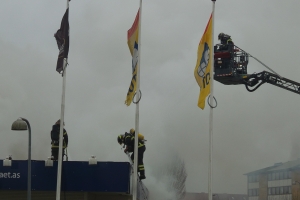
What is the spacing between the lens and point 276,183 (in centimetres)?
6675

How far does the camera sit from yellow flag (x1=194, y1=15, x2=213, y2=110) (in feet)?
57.3

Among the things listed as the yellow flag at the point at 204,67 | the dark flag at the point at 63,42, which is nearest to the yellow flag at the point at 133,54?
the yellow flag at the point at 204,67

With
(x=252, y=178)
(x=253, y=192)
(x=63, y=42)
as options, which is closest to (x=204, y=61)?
(x=63, y=42)

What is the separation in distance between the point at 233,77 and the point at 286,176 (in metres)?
41.9

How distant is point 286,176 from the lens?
62.9 metres

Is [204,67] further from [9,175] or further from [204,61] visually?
[9,175]

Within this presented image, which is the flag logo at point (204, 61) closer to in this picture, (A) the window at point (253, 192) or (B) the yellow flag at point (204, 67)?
(B) the yellow flag at point (204, 67)

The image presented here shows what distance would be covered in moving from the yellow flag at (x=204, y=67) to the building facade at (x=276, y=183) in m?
41.9

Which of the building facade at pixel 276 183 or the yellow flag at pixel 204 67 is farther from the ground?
the yellow flag at pixel 204 67

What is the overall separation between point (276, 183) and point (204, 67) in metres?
51.7

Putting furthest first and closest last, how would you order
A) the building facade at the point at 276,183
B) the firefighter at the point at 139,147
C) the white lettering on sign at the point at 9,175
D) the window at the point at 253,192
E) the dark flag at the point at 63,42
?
the window at the point at 253,192, the building facade at the point at 276,183, the firefighter at the point at 139,147, the dark flag at the point at 63,42, the white lettering on sign at the point at 9,175

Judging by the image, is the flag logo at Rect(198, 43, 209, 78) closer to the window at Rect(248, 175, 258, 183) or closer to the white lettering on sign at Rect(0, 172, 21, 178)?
the white lettering on sign at Rect(0, 172, 21, 178)

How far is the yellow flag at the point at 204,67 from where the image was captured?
17.5 metres

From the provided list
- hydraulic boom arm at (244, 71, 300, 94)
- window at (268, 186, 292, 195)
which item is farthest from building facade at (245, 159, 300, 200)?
hydraulic boom arm at (244, 71, 300, 94)
